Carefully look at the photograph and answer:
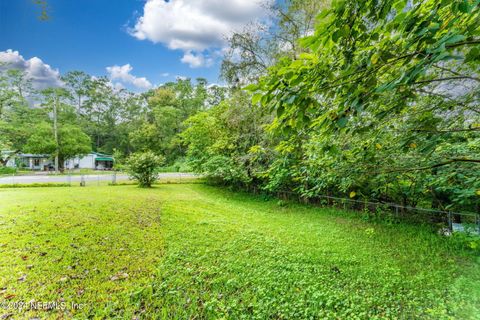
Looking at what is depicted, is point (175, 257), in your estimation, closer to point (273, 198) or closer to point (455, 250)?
point (455, 250)

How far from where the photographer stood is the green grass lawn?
7.45 feet

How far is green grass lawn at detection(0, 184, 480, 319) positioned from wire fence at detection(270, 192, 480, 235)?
0.58m

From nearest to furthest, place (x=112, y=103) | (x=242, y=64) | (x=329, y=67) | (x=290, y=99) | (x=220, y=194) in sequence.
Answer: (x=290, y=99)
(x=329, y=67)
(x=242, y=64)
(x=220, y=194)
(x=112, y=103)

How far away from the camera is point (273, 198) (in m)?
9.50

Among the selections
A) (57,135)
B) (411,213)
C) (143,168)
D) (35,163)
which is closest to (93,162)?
(35,163)

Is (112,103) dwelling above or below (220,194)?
above

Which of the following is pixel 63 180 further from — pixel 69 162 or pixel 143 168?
pixel 69 162

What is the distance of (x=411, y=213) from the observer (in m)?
5.98

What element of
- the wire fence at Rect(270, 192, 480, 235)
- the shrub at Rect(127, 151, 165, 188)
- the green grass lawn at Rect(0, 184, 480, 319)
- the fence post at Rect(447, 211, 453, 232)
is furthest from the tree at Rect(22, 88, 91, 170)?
the fence post at Rect(447, 211, 453, 232)

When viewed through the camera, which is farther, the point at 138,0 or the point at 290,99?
the point at 138,0

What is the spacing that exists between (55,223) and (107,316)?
11.2 ft

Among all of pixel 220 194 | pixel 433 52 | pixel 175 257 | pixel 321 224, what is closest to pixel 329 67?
pixel 433 52

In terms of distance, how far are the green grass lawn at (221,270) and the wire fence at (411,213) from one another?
0.58 meters

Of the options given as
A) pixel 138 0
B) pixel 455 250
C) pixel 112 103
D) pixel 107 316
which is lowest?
pixel 455 250
